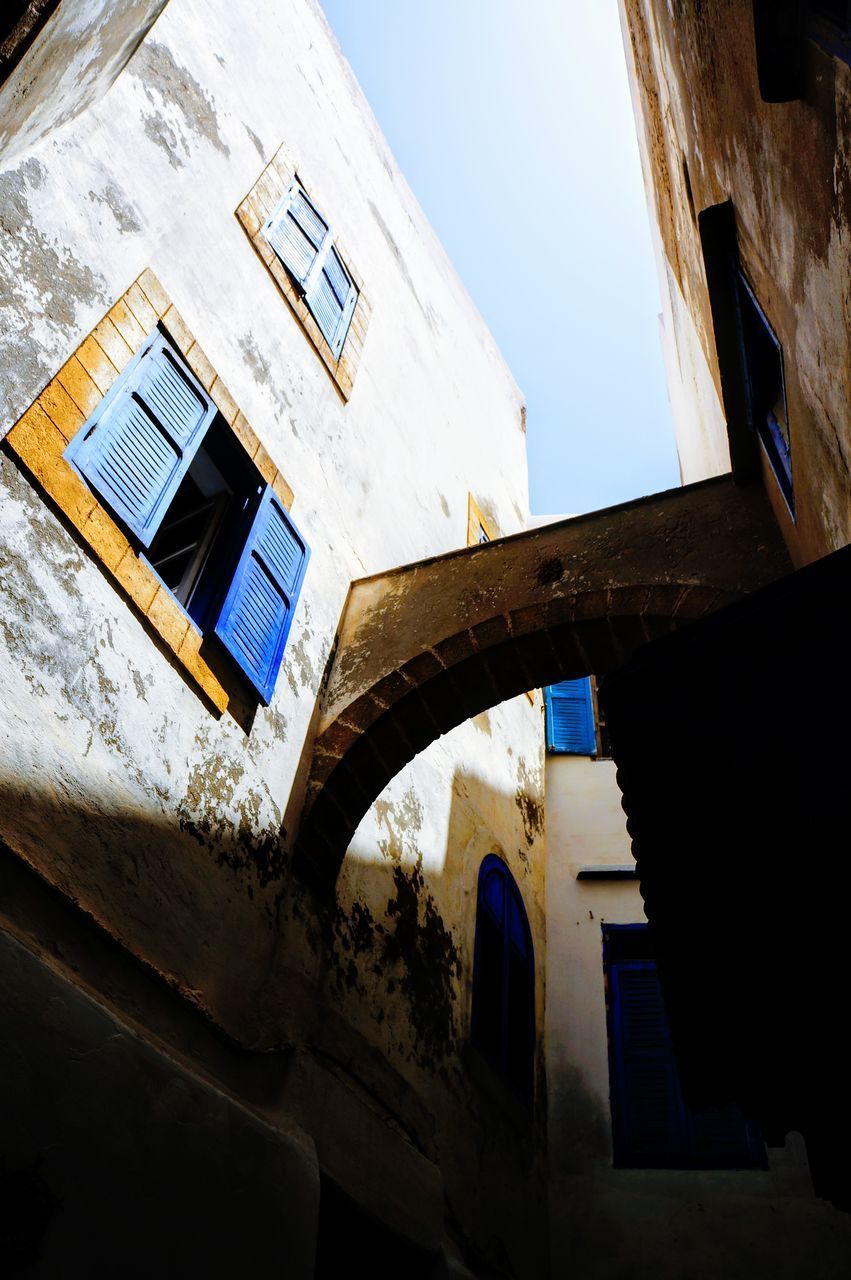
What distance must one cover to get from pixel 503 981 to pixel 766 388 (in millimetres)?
4623

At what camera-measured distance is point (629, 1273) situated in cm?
619

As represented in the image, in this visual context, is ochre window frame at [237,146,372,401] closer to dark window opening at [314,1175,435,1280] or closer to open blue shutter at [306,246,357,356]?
open blue shutter at [306,246,357,356]

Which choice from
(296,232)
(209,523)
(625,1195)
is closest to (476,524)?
(296,232)

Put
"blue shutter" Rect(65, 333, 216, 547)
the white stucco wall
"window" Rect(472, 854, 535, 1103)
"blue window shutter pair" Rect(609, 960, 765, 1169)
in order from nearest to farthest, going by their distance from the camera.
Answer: the white stucco wall < "blue shutter" Rect(65, 333, 216, 547) < "window" Rect(472, 854, 535, 1103) < "blue window shutter pair" Rect(609, 960, 765, 1169)

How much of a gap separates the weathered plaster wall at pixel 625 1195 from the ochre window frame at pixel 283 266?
5102mm

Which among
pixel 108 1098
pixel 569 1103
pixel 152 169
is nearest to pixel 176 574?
pixel 152 169

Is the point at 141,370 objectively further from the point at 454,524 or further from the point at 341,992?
the point at 454,524

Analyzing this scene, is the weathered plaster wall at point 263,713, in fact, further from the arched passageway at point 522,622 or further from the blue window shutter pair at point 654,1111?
the blue window shutter pair at point 654,1111

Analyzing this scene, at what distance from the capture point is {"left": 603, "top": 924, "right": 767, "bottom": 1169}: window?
6.68 m

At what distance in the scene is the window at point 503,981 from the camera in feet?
21.6

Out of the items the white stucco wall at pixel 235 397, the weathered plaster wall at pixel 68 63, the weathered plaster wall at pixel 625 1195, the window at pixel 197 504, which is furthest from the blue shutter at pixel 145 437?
the weathered plaster wall at pixel 625 1195

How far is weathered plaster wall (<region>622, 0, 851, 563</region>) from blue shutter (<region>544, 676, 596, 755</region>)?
445 centimetres

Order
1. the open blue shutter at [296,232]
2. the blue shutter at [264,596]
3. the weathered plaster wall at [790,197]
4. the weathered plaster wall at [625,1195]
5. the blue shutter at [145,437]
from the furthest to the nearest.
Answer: the open blue shutter at [296,232] → the weathered plaster wall at [625,1195] → the blue shutter at [264,596] → the blue shutter at [145,437] → the weathered plaster wall at [790,197]

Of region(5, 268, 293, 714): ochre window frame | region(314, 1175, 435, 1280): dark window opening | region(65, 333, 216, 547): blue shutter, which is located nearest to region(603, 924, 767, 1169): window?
region(314, 1175, 435, 1280): dark window opening
